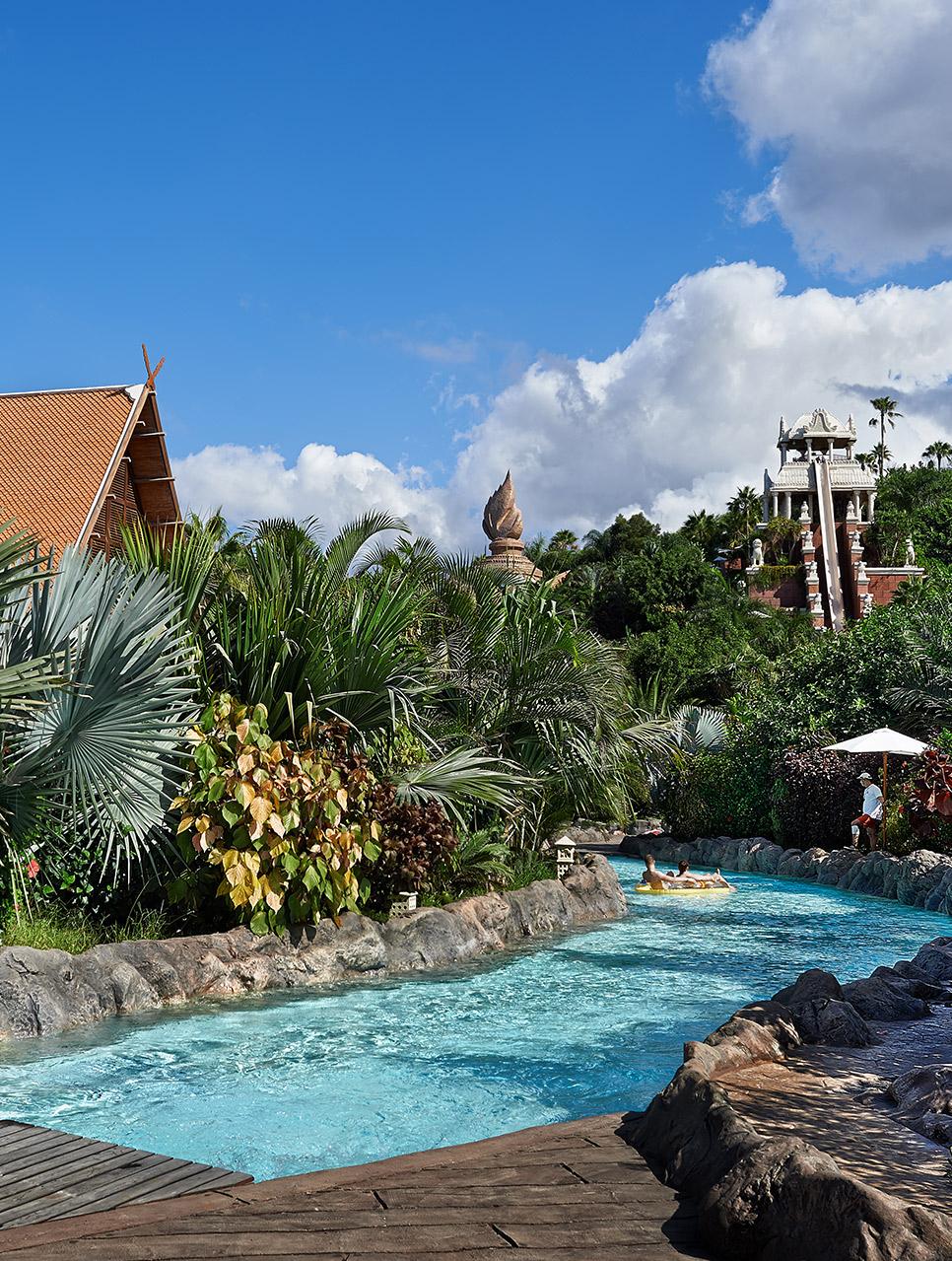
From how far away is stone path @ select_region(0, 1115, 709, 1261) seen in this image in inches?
131

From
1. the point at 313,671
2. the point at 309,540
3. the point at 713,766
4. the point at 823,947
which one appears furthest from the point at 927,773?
the point at 313,671

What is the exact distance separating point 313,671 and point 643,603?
35.1 metres

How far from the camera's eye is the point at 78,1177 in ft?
13.1

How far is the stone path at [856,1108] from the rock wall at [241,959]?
420cm

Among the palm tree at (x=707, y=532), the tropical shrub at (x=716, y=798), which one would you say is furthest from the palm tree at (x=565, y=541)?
the tropical shrub at (x=716, y=798)

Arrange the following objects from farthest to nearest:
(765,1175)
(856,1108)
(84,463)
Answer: (84,463), (856,1108), (765,1175)

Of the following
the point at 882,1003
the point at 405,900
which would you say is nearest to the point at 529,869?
the point at 405,900

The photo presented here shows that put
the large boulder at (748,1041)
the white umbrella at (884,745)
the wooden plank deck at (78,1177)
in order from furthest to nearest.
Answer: the white umbrella at (884,745) → the large boulder at (748,1041) → the wooden plank deck at (78,1177)

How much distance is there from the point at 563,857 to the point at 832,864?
550 cm

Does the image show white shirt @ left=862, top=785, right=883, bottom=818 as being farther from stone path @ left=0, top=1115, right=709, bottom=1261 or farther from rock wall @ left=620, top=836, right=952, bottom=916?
stone path @ left=0, top=1115, right=709, bottom=1261

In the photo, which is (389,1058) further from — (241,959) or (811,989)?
(811,989)

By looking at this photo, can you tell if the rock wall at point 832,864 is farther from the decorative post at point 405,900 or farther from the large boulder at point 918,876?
the decorative post at point 405,900

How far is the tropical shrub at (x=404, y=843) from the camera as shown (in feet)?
30.8

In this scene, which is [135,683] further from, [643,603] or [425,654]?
[643,603]
